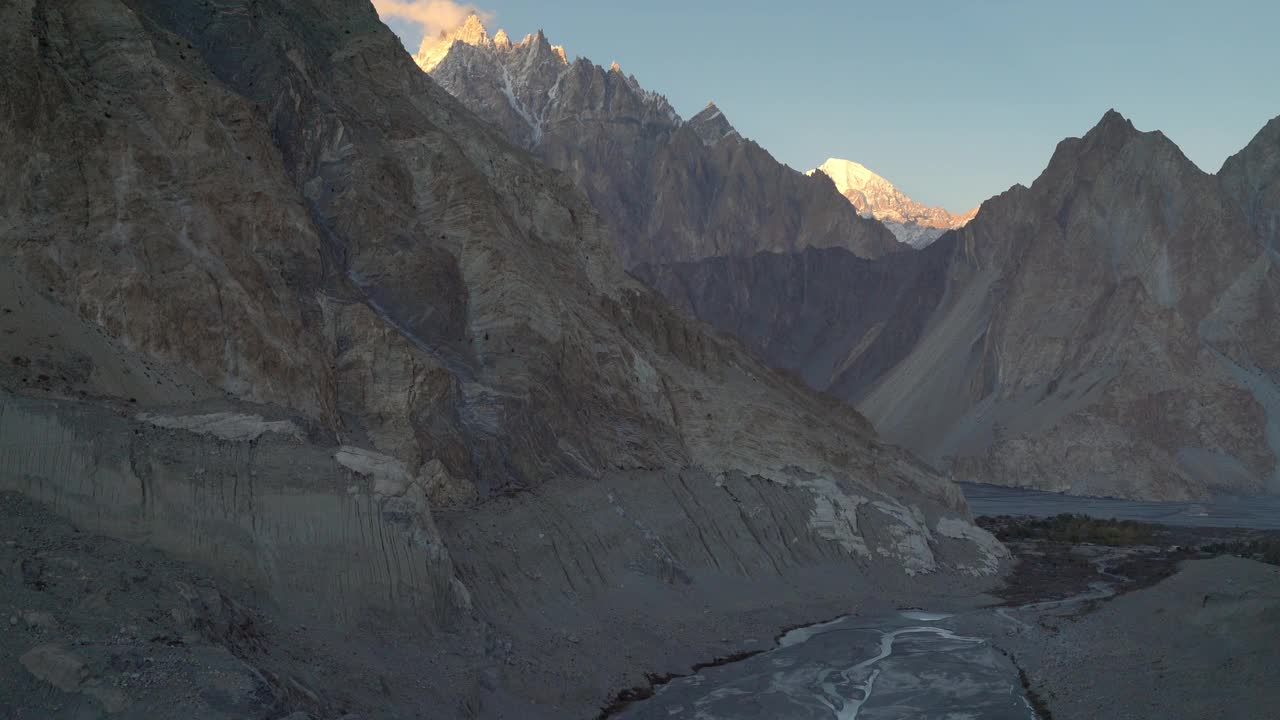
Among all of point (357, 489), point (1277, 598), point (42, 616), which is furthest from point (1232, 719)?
point (42, 616)

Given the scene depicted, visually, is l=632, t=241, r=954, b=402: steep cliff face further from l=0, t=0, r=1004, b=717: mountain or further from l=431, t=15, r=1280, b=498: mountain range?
l=0, t=0, r=1004, b=717: mountain

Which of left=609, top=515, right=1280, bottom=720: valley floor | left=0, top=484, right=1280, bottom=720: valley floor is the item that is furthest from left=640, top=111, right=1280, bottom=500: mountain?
left=609, top=515, right=1280, bottom=720: valley floor

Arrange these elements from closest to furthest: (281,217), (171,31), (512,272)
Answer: (281,217)
(171,31)
(512,272)

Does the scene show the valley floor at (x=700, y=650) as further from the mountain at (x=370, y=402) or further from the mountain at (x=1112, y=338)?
the mountain at (x=1112, y=338)

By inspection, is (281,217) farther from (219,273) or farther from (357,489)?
(357,489)

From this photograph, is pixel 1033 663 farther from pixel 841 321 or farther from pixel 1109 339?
pixel 841 321
